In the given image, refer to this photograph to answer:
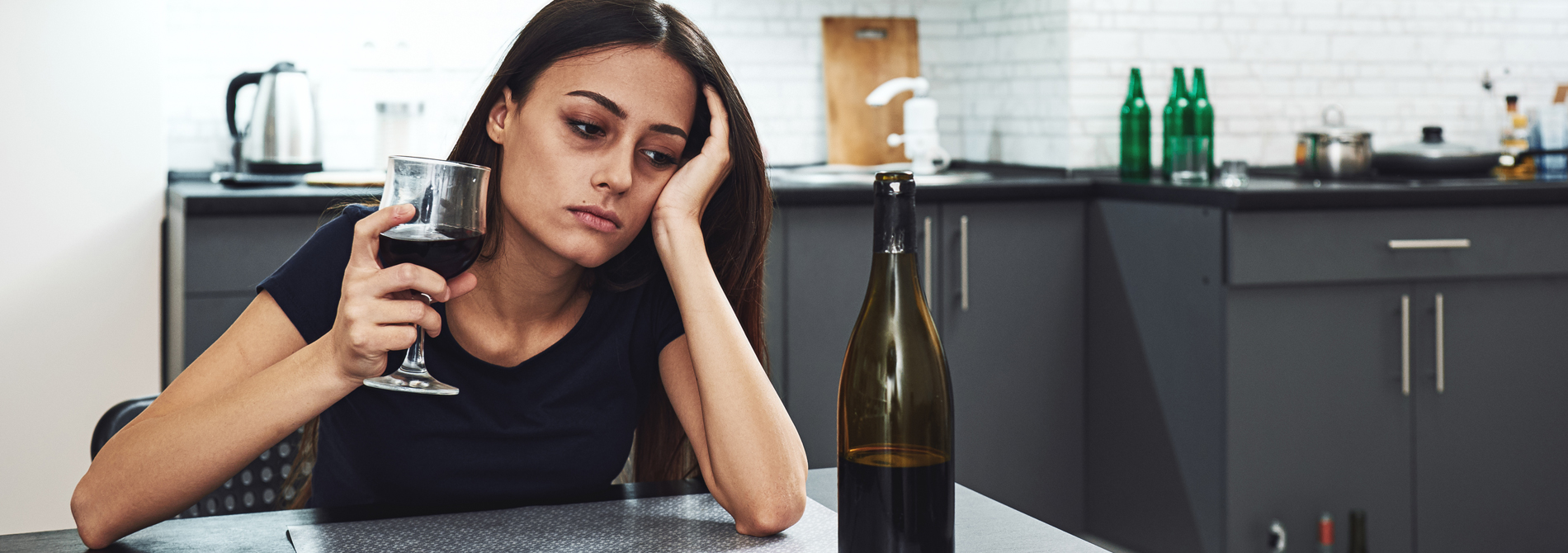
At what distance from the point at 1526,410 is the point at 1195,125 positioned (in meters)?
1.01

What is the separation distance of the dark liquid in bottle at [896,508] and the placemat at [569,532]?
10 cm

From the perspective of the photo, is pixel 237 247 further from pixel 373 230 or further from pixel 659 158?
pixel 373 230

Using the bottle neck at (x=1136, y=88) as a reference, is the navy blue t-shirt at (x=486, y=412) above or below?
below

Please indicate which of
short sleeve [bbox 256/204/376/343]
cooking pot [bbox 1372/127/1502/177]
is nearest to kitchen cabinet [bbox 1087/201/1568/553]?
cooking pot [bbox 1372/127/1502/177]

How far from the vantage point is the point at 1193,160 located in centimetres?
305

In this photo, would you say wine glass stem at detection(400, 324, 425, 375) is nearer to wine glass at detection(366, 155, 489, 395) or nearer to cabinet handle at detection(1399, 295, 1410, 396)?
wine glass at detection(366, 155, 489, 395)

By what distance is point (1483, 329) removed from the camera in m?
2.85

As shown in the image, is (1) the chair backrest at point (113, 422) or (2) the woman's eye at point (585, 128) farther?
(2) the woman's eye at point (585, 128)

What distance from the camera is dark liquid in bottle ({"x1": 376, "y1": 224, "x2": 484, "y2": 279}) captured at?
0.96 meters

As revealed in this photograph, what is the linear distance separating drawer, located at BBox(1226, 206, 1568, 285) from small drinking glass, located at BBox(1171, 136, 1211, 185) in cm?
37

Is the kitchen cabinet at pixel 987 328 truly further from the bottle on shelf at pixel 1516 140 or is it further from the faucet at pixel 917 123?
the bottle on shelf at pixel 1516 140

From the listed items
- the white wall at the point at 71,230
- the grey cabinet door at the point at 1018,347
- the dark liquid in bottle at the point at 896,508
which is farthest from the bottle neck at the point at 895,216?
the white wall at the point at 71,230

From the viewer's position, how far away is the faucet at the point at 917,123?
3.51 m

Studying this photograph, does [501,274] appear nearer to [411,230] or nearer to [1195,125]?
[411,230]
